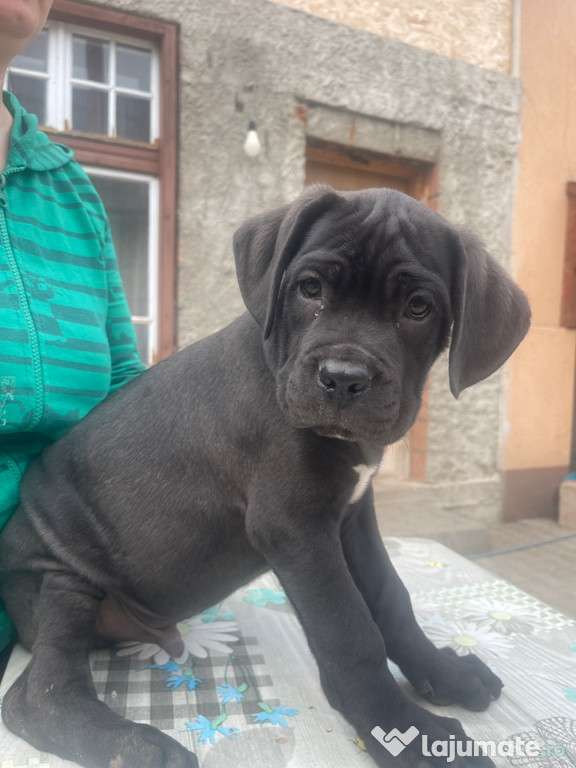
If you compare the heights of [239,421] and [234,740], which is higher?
[239,421]

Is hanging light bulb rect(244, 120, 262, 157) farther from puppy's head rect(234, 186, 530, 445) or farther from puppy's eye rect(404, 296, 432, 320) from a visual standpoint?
puppy's eye rect(404, 296, 432, 320)

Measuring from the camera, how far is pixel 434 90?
5.74 meters

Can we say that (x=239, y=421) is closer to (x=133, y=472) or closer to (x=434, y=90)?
(x=133, y=472)

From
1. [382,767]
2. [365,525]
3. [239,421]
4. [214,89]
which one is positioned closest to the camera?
[382,767]

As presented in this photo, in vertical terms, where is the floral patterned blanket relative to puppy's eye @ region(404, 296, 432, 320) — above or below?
below

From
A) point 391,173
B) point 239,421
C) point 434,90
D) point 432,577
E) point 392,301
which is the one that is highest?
point 434,90

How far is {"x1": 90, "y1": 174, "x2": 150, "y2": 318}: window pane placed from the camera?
4875 mm

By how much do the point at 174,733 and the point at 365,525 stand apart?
78 centimetres

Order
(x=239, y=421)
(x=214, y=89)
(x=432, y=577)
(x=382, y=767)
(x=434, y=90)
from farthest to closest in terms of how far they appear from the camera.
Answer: (x=434, y=90)
(x=214, y=89)
(x=432, y=577)
(x=239, y=421)
(x=382, y=767)

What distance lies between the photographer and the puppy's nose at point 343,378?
54.3 inches

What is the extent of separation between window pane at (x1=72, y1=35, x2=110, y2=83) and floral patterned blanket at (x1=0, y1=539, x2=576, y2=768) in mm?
4261

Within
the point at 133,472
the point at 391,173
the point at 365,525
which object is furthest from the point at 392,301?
the point at 391,173

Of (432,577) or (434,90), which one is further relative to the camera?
(434,90)

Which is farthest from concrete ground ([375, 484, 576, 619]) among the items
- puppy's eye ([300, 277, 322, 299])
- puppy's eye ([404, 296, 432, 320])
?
puppy's eye ([300, 277, 322, 299])
